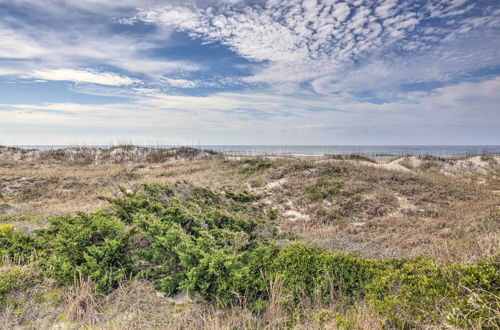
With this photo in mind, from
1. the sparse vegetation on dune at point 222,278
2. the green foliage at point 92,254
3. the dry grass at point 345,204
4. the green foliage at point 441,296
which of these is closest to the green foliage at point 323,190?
the dry grass at point 345,204

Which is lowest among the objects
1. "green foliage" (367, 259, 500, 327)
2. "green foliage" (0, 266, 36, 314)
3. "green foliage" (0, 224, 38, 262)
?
"green foliage" (0, 266, 36, 314)

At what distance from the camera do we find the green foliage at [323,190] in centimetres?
1231

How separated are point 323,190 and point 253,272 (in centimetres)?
932

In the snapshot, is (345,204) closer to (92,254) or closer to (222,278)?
(222,278)

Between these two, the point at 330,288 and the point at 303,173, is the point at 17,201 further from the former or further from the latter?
the point at 330,288

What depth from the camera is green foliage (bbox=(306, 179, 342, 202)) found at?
40.4ft

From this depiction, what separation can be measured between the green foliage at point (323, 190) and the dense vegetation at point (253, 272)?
7289mm

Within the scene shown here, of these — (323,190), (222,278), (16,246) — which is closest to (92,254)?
(16,246)

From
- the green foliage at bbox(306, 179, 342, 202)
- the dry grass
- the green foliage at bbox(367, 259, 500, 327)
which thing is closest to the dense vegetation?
the green foliage at bbox(367, 259, 500, 327)

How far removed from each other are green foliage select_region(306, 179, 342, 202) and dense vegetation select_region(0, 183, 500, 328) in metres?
7.29

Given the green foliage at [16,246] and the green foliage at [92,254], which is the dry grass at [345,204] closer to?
the green foliage at [16,246]

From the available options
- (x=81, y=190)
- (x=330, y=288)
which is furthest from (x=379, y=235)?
(x=81, y=190)

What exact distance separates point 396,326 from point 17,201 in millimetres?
16602

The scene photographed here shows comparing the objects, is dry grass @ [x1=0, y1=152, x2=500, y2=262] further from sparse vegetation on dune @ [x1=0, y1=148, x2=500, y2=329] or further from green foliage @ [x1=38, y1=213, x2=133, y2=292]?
green foliage @ [x1=38, y1=213, x2=133, y2=292]
